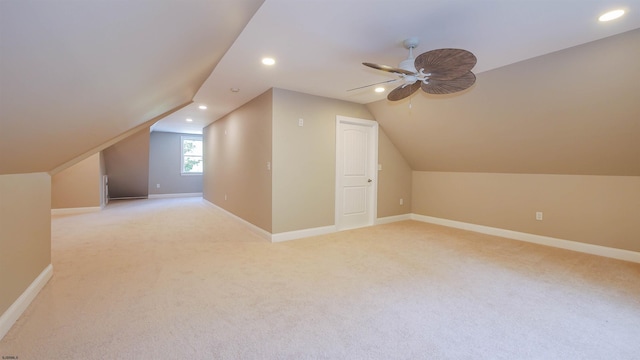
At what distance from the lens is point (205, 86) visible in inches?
157

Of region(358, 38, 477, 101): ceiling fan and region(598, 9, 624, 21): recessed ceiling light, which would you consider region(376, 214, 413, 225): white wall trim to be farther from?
region(598, 9, 624, 21): recessed ceiling light

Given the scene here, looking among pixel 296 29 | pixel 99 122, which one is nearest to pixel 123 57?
pixel 99 122

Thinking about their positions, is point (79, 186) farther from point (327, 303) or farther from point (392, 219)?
point (392, 219)

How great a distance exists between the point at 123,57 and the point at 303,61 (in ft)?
6.01

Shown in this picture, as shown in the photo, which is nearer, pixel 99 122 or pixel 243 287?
pixel 99 122

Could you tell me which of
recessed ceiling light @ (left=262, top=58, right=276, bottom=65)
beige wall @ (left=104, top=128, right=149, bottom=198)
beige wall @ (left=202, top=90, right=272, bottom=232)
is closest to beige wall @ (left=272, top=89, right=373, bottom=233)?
beige wall @ (left=202, top=90, right=272, bottom=232)

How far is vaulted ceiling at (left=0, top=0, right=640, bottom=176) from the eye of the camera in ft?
4.02

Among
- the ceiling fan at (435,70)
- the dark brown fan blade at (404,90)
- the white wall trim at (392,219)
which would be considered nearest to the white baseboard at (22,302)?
the ceiling fan at (435,70)

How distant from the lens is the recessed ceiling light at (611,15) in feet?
6.81

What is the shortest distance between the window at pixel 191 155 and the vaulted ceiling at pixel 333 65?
5.67 meters

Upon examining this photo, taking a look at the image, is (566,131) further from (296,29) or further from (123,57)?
(123,57)

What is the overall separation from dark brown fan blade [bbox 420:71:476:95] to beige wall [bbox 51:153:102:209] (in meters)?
7.34

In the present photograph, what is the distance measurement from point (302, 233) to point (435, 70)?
3038mm

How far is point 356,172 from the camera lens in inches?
199
